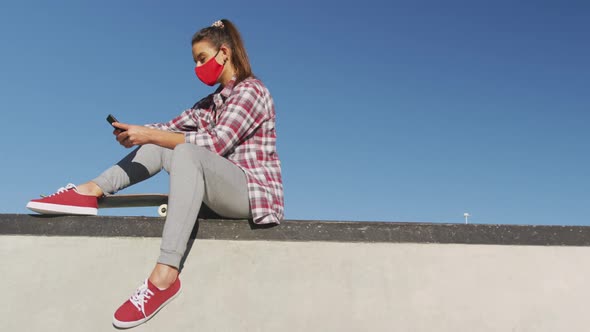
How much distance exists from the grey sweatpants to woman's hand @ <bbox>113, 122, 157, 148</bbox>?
0.61 feet

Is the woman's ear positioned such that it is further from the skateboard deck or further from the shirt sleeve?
the skateboard deck

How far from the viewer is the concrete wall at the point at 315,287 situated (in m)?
2.33

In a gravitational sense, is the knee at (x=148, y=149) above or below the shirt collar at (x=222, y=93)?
below

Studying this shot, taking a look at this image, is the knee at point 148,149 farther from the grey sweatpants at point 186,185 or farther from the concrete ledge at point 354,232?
the concrete ledge at point 354,232

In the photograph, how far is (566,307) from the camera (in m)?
2.38

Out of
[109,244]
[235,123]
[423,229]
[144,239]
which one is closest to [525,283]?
[423,229]

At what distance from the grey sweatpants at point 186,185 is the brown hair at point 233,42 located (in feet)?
1.87

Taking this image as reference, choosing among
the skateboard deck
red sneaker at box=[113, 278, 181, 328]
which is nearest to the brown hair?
the skateboard deck

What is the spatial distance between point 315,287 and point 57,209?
4.12ft

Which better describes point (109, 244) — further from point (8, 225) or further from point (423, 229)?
point (423, 229)

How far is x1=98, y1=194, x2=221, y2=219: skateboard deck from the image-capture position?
2629 millimetres

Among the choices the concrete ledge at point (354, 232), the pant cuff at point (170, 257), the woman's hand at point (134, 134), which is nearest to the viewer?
the pant cuff at point (170, 257)

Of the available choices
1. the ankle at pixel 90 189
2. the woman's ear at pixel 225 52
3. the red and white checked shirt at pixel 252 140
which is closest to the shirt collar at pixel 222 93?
the red and white checked shirt at pixel 252 140

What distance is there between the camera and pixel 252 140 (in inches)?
99.6
